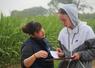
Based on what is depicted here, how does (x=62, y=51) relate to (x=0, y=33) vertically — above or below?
above

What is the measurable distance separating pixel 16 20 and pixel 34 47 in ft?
17.8

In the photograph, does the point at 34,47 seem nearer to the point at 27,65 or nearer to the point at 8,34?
the point at 27,65

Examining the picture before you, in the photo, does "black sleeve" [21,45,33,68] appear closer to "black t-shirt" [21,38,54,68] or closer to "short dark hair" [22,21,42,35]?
"black t-shirt" [21,38,54,68]

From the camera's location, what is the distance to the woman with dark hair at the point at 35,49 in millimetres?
3988

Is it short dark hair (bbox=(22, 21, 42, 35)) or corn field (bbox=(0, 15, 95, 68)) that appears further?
corn field (bbox=(0, 15, 95, 68))

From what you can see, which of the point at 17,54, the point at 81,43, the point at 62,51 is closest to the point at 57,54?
the point at 62,51

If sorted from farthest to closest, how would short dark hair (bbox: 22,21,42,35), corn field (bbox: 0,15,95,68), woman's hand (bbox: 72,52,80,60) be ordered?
corn field (bbox: 0,15,95,68) < short dark hair (bbox: 22,21,42,35) < woman's hand (bbox: 72,52,80,60)

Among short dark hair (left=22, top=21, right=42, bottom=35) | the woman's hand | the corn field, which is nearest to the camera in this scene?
the woman's hand

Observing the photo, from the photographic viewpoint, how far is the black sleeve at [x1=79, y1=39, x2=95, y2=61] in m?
3.96

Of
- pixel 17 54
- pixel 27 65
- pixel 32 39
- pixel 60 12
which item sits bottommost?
pixel 17 54

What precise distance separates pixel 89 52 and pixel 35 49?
1.96 feet

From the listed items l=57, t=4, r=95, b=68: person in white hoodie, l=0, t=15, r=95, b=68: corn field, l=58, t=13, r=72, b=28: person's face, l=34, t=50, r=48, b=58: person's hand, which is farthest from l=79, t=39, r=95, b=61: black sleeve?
l=0, t=15, r=95, b=68: corn field

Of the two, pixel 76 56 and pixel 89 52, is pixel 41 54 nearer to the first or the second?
pixel 76 56

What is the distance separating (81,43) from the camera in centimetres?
403
